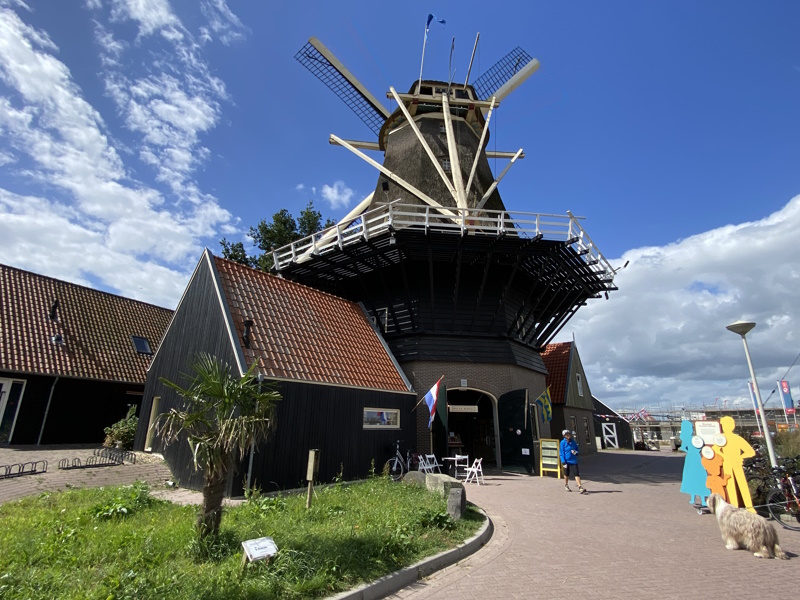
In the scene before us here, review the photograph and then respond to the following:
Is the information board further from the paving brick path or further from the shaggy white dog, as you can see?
the shaggy white dog

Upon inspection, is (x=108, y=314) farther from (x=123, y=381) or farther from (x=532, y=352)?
(x=532, y=352)

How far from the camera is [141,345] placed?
67.3ft

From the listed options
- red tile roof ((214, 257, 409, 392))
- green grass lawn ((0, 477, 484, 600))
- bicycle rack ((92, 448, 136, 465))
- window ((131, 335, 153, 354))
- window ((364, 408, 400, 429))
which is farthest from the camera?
window ((131, 335, 153, 354))

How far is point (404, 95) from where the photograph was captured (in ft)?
71.7

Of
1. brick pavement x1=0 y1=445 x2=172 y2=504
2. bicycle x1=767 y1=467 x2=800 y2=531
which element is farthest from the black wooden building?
bicycle x1=767 y1=467 x2=800 y2=531

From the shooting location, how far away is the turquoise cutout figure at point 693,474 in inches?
377

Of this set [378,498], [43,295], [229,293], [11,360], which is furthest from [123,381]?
[378,498]

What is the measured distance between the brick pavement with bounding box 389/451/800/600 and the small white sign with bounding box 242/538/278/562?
1.44 metres

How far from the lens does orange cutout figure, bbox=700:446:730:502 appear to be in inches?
350

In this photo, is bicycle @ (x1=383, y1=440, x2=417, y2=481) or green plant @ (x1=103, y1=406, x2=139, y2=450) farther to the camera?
green plant @ (x1=103, y1=406, x2=139, y2=450)

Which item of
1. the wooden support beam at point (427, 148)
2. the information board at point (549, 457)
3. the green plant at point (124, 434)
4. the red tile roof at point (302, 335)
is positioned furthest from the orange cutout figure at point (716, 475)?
the green plant at point (124, 434)

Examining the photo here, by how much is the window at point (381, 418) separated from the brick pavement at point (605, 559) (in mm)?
3841

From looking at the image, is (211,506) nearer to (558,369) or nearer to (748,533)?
(748,533)

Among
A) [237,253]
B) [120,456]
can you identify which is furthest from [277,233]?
[120,456]
